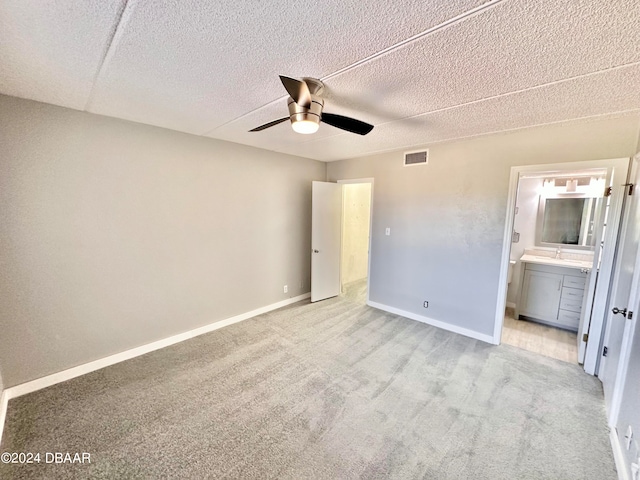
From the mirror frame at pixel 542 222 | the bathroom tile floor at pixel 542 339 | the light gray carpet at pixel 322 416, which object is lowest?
the light gray carpet at pixel 322 416

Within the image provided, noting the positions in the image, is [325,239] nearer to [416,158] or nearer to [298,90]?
[416,158]

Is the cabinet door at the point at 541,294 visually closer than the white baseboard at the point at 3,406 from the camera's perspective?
No

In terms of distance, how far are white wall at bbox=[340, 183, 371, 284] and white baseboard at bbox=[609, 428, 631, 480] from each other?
3729 millimetres

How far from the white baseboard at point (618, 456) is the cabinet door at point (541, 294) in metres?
2.05

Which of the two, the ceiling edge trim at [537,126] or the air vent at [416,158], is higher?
the ceiling edge trim at [537,126]

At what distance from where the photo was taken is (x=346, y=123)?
1.74 metres

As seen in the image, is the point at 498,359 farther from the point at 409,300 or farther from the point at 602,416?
the point at 409,300

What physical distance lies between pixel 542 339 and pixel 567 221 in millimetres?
1813

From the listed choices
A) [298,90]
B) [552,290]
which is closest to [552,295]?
[552,290]

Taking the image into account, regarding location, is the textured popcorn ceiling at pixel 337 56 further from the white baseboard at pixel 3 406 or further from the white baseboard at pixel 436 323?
the white baseboard at pixel 436 323

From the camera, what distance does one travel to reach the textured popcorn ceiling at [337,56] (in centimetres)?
106

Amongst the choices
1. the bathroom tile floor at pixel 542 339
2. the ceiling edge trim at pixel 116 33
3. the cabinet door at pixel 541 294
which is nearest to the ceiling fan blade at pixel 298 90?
the ceiling edge trim at pixel 116 33

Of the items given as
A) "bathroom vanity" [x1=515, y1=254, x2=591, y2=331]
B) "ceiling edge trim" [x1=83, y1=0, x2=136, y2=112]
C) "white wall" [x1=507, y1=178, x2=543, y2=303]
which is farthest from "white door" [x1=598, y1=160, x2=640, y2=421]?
"ceiling edge trim" [x1=83, y1=0, x2=136, y2=112]

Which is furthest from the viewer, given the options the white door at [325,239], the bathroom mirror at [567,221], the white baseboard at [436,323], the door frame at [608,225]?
the white door at [325,239]
